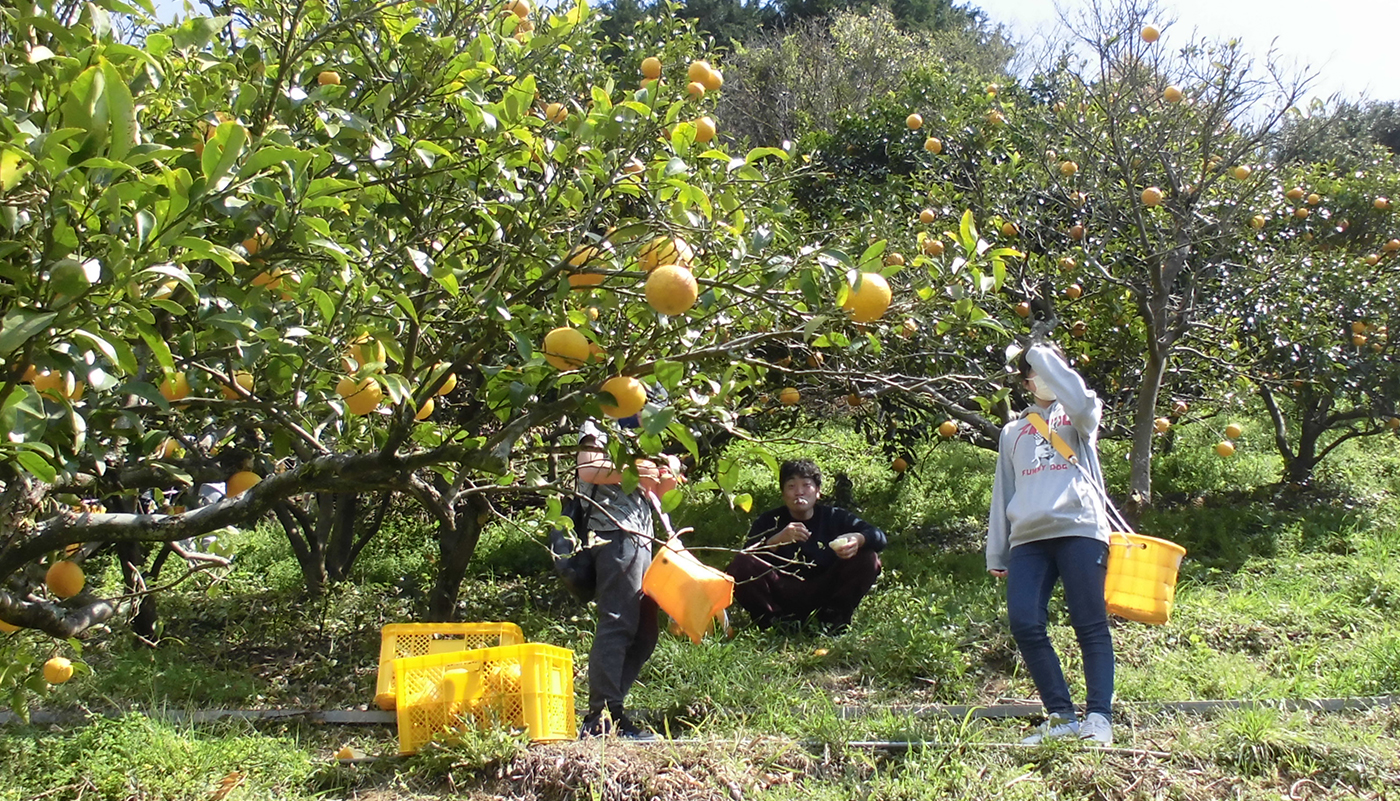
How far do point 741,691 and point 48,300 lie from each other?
2.66 meters

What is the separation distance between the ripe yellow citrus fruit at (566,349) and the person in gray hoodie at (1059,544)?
5.62 feet

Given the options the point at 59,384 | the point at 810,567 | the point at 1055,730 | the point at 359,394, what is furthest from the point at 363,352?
the point at 810,567

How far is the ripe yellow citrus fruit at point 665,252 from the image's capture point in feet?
6.54

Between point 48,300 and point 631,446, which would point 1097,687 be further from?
point 48,300

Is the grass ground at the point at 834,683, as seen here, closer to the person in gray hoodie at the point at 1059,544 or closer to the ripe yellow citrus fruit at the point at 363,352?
the person in gray hoodie at the point at 1059,544

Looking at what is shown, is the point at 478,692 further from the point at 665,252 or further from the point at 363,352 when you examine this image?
the point at 665,252

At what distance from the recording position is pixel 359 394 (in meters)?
2.08

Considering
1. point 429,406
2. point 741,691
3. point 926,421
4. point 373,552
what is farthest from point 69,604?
point 926,421

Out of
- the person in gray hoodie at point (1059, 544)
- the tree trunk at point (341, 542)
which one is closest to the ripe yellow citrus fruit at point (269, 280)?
the person in gray hoodie at point (1059, 544)

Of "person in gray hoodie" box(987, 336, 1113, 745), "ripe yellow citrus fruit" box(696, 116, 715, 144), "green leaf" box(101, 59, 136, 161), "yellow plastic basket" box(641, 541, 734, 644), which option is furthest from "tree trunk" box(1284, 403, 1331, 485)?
"green leaf" box(101, 59, 136, 161)

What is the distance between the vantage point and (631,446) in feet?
6.58

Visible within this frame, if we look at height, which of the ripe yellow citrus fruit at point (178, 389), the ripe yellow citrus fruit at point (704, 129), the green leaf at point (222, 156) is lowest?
the ripe yellow citrus fruit at point (178, 389)

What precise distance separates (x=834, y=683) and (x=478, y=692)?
4.81 feet

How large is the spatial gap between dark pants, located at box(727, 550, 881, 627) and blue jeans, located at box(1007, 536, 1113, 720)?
1286 mm
